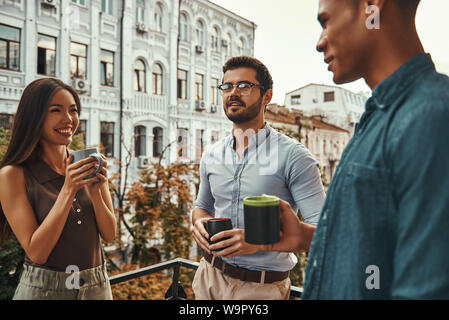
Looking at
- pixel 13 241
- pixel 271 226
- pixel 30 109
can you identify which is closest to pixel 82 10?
pixel 13 241

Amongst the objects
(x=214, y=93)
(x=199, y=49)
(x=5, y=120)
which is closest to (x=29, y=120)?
(x=5, y=120)

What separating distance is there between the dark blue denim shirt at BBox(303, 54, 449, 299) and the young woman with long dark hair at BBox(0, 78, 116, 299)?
1.80 feet

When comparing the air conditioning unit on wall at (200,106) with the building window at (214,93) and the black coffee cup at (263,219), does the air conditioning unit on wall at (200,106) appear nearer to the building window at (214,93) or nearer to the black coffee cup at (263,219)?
the building window at (214,93)

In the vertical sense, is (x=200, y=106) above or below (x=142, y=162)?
above

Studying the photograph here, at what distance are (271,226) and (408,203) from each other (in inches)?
11.1

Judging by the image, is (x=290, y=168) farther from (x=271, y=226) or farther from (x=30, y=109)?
(x=30, y=109)

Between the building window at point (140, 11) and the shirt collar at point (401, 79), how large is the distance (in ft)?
25.3

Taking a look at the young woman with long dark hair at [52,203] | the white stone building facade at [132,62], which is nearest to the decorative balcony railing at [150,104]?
the white stone building facade at [132,62]

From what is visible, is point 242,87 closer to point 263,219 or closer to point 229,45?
point 263,219

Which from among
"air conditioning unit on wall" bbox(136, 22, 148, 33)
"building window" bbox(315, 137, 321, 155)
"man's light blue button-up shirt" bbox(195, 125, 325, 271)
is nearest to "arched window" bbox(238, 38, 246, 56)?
"air conditioning unit on wall" bbox(136, 22, 148, 33)

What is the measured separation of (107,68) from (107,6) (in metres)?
1.20

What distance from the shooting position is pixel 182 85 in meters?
8.45

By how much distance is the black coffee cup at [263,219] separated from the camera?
66 centimetres

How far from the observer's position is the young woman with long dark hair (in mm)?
796
